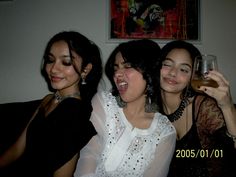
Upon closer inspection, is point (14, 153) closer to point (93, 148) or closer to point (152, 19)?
point (93, 148)

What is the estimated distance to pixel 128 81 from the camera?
5.70ft

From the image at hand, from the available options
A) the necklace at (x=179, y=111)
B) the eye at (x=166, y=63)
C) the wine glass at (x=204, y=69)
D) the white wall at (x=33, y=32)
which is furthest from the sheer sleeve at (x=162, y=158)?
the white wall at (x=33, y=32)

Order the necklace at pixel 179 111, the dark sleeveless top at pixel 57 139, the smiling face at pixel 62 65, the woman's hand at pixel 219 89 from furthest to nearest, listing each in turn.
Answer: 1. the necklace at pixel 179 111
2. the smiling face at pixel 62 65
3. the dark sleeveless top at pixel 57 139
4. the woman's hand at pixel 219 89

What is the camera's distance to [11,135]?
232 cm

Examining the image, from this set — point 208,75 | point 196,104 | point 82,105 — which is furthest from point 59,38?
point 196,104

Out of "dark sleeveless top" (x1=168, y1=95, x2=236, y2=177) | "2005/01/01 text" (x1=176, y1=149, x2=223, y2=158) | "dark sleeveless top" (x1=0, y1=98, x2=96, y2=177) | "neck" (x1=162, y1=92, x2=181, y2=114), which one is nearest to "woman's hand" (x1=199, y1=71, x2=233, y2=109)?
"dark sleeveless top" (x1=168, y1=95, x2=236, y2=177)

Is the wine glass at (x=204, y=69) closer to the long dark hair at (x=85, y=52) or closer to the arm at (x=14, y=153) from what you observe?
the long dark hair at (x=85, y=52)

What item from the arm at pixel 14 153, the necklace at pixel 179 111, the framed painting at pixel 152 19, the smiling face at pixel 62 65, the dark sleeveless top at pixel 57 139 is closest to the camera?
the dark sleeveless top at pixel 57 139

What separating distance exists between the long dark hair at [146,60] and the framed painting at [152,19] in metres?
0.99

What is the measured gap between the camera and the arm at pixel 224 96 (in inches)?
52.7

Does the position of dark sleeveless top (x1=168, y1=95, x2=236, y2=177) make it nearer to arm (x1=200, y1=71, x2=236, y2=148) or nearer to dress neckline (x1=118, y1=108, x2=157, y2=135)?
arm (x1=200, y1=71, x2=236, y2=148)

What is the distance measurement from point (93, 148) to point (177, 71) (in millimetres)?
966

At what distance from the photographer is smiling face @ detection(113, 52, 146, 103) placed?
1735 millimetres

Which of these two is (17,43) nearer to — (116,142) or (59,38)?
(59,38)
